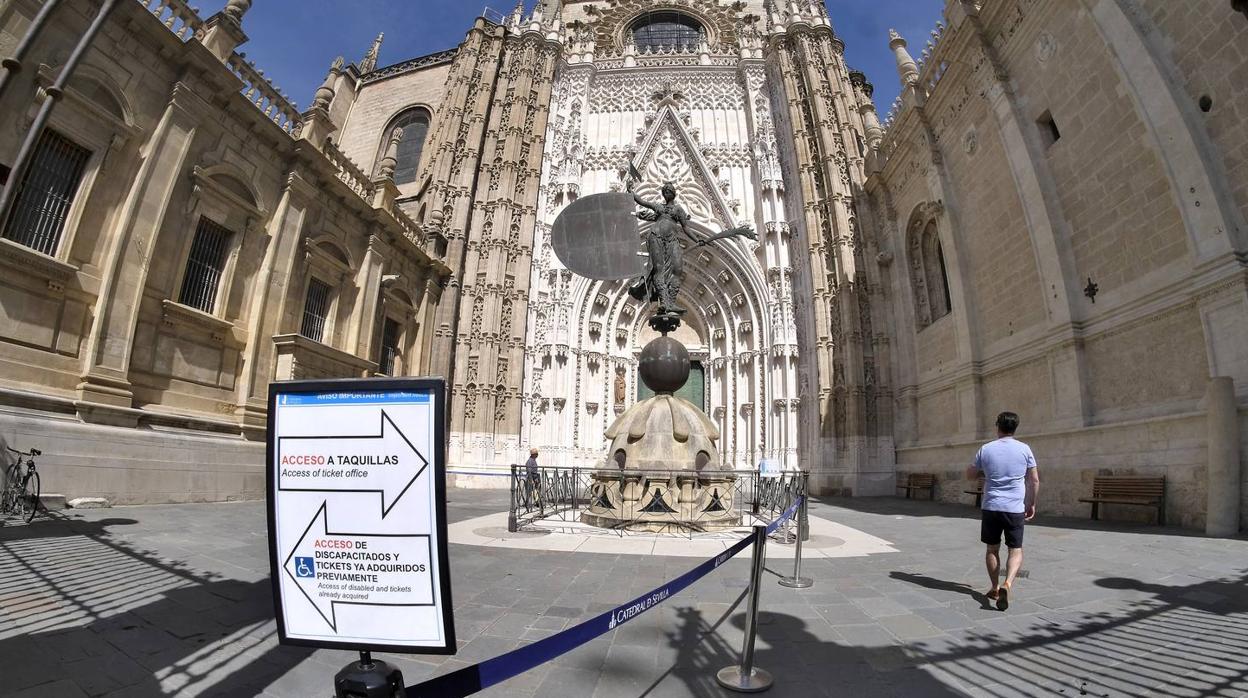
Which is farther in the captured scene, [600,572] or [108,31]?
[108,31]

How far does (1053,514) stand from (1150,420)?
2.90 m

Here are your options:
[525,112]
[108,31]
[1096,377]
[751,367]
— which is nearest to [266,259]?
[108,31]

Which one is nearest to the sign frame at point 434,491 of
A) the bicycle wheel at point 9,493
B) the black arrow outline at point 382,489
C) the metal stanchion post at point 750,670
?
the black arrow outline at point 382,489

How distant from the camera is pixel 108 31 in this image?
9.84 m

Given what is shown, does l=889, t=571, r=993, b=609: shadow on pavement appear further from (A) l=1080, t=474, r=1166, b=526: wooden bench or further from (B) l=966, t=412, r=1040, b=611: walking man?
(A) l=1080, t=474, r=1166, b=526: wooden bench

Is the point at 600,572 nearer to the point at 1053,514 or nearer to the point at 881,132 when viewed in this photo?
the point at 1053,514

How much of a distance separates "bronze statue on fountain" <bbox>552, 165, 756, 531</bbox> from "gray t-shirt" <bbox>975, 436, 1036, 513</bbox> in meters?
4.17

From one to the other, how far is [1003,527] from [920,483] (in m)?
13.4

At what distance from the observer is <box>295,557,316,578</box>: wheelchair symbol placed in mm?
1632

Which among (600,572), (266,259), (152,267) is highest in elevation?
(266,259)

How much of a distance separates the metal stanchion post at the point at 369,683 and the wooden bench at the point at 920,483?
58.7 feet

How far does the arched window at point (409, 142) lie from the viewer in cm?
2630

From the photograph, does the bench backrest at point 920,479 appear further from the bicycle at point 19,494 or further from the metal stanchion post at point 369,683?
the bicycle at point 19,494

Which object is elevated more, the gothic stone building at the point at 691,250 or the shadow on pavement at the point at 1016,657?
the gothic stone building at the point at 691,250
